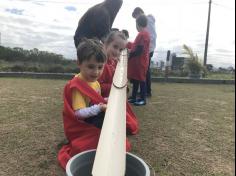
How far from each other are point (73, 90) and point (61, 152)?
508mm

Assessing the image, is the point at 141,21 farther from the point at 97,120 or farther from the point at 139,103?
the point at 97,120

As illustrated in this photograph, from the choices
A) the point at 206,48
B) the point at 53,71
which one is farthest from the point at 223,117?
the point at 206,48

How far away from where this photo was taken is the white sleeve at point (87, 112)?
7.54 feet

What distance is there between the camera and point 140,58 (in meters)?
5.32

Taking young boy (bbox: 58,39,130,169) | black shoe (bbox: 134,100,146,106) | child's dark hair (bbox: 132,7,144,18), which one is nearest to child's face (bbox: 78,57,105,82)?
young boy (bbox: 58,39,130,169)

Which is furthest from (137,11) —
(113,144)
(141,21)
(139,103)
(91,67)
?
(113,144)

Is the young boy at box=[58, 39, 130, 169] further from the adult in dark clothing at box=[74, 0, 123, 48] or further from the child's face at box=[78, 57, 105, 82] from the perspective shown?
the adult in dark clothing at box=[74, 0, 123, 48]

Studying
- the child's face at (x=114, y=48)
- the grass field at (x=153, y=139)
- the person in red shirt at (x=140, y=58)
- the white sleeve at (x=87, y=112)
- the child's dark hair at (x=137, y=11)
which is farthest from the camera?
the child's dark hair at (x=137, y=11)

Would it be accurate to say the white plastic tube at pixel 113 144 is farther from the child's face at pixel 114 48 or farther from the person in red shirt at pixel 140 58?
the person in red shirt at pixel 140 58

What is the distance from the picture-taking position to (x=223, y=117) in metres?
4.61

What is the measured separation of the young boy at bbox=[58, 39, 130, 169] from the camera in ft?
7.93

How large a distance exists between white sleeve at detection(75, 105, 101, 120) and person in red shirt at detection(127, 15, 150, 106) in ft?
9.06

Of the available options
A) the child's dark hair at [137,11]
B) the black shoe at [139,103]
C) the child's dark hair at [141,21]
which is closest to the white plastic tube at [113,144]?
the black shoe at [139,103]

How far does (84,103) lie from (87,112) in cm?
13
